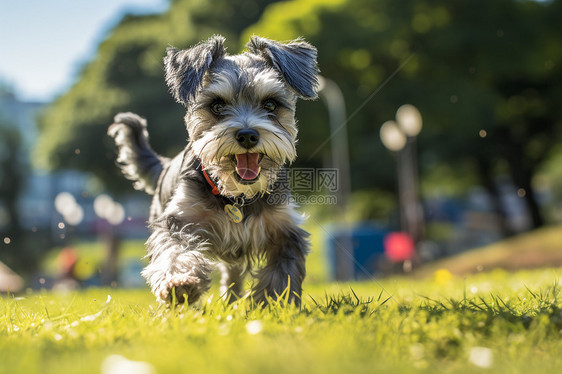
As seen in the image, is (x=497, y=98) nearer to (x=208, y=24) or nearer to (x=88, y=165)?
(x=208, y=24)

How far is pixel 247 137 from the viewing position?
15.1 feet

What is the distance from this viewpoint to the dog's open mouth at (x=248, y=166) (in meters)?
4.75

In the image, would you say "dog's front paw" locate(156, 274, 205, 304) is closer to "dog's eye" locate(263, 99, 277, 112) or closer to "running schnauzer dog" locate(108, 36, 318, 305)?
"running schnauzer dog" locate(108, 36, 318, 305)

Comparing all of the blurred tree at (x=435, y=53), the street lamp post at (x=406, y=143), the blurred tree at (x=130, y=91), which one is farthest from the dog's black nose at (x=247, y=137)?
the blurred tree at (x=130, y=91)

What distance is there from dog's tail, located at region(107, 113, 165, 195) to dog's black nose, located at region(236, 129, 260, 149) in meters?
2.15

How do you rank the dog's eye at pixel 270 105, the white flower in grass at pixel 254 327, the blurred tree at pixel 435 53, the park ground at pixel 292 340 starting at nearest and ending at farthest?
the park ground at pixel 292 340 → the white flower in grass at pixel 254 327 → the dog's eye at pixel 270 105 → the blurred tree at pixel 435 53

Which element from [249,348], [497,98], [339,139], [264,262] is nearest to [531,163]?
[497,98]

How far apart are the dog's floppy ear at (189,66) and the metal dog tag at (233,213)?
966 millimetres

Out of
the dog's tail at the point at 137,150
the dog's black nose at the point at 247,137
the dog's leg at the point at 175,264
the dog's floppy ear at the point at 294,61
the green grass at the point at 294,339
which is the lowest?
the green grass at the point at 294,339

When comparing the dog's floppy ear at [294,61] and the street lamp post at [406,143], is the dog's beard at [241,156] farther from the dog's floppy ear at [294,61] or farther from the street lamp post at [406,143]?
the street lamp post at [406,143]

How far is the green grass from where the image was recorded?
2.57 metres

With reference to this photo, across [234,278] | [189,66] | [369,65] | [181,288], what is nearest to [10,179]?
[369,65]

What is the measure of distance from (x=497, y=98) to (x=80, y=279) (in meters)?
18.5

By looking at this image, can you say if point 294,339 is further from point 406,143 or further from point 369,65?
point 406,143
